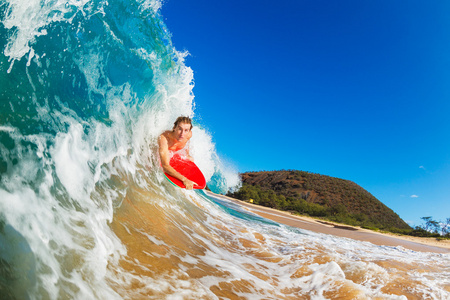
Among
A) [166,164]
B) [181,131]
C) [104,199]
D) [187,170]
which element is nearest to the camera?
[104,199]

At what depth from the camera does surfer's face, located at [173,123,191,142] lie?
507 centimetres

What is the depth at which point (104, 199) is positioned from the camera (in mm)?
3010

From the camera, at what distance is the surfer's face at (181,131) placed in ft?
16.6

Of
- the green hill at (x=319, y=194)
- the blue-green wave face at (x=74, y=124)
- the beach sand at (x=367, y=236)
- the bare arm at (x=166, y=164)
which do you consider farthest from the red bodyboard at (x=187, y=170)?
the green hill at (x=319, y=194)

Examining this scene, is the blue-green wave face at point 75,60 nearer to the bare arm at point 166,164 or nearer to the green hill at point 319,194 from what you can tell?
the bare arm at point 166,164

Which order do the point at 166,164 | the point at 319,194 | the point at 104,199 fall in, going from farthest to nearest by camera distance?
1. the point at 319,194
2. the point at 166,164
3. the point at 104,199

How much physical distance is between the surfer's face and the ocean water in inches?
33.3

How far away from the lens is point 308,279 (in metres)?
2.92

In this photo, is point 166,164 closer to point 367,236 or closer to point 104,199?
point 104,199

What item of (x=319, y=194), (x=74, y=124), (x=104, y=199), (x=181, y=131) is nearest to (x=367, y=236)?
(x=181, y=131)

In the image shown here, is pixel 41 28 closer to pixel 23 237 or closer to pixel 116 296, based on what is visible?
pixel 23 237

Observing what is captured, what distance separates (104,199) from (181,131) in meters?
2.37

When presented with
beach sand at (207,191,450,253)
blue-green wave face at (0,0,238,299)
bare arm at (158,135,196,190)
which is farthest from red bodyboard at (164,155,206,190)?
beach sand at (207,191,450,253)

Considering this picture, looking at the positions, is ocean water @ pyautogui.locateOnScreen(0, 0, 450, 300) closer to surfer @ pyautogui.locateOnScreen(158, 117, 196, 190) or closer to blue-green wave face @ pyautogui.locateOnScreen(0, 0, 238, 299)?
blue-green wave face @ pyautogui.locateOnScreen(0, 0, 238, 299)
